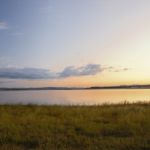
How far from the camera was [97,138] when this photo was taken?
35.4ft

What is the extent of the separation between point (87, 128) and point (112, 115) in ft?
15.4

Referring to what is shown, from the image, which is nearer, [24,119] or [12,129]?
[12,129]

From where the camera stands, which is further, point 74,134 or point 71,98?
point 71,98

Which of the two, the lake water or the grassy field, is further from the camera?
the lake water

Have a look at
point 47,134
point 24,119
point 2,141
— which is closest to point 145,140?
point 47,134

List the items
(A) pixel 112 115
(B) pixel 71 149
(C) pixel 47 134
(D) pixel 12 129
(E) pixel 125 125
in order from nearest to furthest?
(B) pixel 71 149 < (C) pixel 47 134 < (D) pixel 12 129 < (E) pixel 125 125 < (A) pixel 112 115

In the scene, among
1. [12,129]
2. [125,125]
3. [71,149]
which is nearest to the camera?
[71,149]

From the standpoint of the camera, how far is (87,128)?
41.1 feet

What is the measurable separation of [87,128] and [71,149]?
11.3 ft

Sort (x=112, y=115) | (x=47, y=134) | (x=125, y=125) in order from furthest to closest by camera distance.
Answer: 1. (x=112, y=115)
2. (x=125, y=125)
3. (x=47, y=134)

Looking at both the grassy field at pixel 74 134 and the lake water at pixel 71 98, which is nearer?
the grassy field at pixel 74 134

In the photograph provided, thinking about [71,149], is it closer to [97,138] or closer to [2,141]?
[97,138]

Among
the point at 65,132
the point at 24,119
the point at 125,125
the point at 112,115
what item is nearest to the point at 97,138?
the point at 65,132

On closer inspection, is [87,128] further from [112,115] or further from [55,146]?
[112,115]
